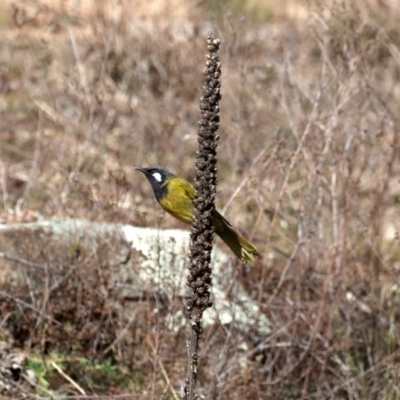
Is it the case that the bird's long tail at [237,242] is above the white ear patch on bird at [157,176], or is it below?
below

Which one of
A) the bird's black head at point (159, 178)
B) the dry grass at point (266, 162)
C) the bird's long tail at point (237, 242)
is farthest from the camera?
the dry grass at point (266, 162)

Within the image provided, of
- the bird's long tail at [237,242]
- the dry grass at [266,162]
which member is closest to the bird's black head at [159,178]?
the bird's long tail at [237,242]

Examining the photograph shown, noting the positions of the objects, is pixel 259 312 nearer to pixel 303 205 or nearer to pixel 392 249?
pixel 303 205

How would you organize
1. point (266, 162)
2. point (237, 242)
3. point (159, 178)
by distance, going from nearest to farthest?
point (237, 242) < point (159, 178) < point (266, 162)

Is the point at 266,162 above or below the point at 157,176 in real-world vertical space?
above

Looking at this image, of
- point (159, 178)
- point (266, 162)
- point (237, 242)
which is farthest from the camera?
point (266, 162)

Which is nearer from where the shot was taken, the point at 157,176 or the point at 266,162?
the point at 157,176

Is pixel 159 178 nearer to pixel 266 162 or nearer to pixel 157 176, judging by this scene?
pixel 157 176

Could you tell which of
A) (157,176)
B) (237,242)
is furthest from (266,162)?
(237,242)

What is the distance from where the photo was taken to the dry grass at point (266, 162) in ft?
19.5

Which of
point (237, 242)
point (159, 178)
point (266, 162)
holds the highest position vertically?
point (266, 162)

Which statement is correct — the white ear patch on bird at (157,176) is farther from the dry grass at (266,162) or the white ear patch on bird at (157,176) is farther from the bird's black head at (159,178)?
the dry grass at (266,162)

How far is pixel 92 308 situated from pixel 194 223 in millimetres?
2627

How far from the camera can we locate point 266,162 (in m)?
5.86
